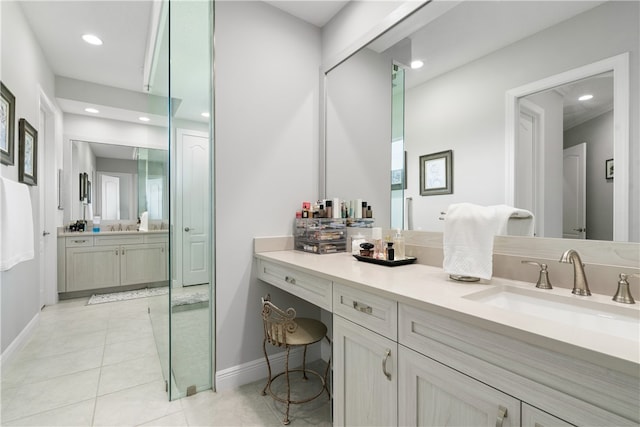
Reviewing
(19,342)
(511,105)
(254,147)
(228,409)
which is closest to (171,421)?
(228,409)

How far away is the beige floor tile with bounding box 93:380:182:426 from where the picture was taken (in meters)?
1.54

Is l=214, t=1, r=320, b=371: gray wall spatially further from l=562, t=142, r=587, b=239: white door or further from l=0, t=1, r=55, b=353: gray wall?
l=0, t=1, r=55, b=353: gray wall

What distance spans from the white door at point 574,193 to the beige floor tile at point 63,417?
2.38m

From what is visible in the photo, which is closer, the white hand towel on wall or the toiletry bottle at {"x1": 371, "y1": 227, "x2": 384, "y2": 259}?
the toiletry bottle at {"x1": 371, "y1": 227, "x2": 384, "y2": 259}

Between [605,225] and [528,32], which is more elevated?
[528,32]

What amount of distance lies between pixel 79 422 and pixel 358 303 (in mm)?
1609

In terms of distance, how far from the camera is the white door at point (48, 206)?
3316 millimetres

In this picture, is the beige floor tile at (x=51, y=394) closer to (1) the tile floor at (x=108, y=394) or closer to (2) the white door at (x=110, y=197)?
(1) the tile floor at (x=108, y=394)

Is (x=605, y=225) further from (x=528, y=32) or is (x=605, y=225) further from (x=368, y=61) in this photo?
(x=368, y=61)

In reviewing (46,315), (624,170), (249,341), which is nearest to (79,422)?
(249,341)

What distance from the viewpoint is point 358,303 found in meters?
1.16

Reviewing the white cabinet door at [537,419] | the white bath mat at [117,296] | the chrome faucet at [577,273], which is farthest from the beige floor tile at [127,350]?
the chrome faucet at [577,273]

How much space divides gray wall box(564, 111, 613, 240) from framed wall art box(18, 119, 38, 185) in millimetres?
3626

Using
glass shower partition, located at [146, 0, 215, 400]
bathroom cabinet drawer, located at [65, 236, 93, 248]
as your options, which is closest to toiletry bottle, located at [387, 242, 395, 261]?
glass shower partition, located at [146, 0, 215, 400]
